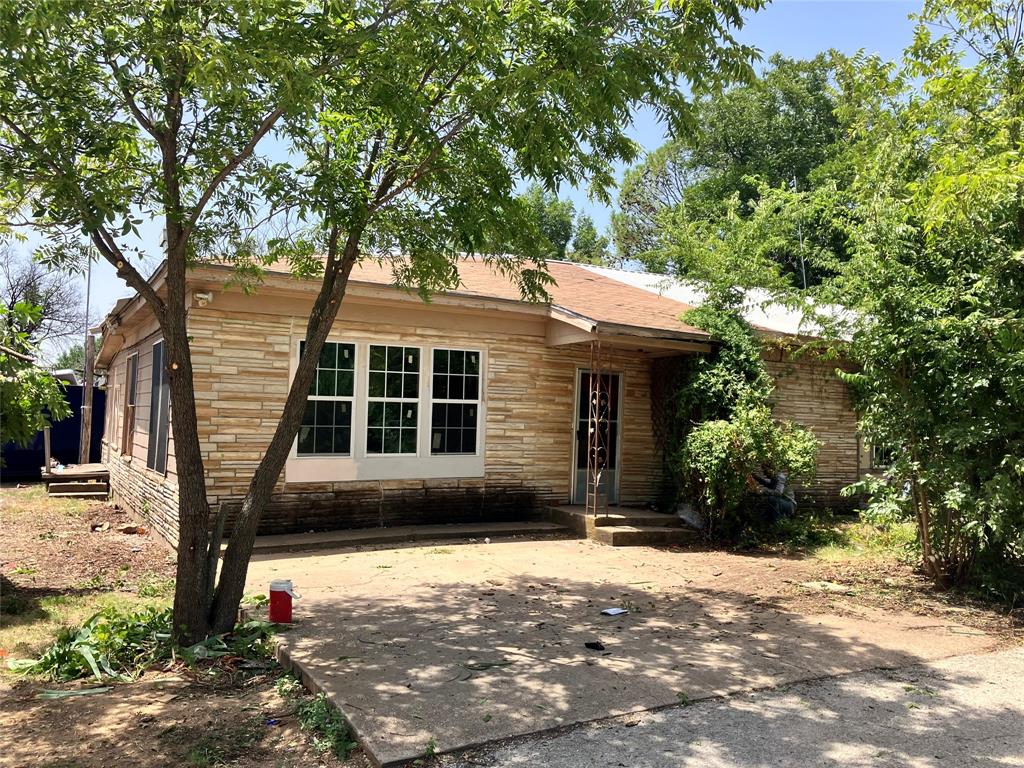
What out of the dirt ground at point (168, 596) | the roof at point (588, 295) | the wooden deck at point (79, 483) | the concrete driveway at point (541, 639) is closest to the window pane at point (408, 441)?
the dirt ground at point (168, 596)

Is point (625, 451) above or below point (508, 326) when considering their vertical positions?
below

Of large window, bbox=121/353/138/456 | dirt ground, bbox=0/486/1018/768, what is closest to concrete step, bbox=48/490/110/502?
dirt ground, bbox=0/486/1018/768

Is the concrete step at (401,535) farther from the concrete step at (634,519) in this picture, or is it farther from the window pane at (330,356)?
the window pane at (330,356)

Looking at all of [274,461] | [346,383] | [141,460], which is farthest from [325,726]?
[141,460]

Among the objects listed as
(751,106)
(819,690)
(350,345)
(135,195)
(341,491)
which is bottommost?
(819,690)

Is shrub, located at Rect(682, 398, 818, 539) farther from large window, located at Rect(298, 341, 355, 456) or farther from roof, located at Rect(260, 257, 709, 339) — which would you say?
large window, located at Rect(298, 341, 355, 456)

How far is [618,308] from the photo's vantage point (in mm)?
12023

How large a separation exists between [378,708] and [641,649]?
2.14 metres

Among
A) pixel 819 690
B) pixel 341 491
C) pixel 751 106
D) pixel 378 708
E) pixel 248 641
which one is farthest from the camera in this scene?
pixel 751 106

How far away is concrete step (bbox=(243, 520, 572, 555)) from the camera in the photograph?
8867mm

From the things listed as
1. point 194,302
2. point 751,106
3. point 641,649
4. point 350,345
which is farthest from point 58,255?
point 751,106

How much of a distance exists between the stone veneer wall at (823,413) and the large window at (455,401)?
5046mm

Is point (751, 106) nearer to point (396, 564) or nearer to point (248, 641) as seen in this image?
point (396, 564)

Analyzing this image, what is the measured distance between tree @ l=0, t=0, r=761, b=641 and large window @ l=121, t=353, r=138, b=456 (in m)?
7.57
